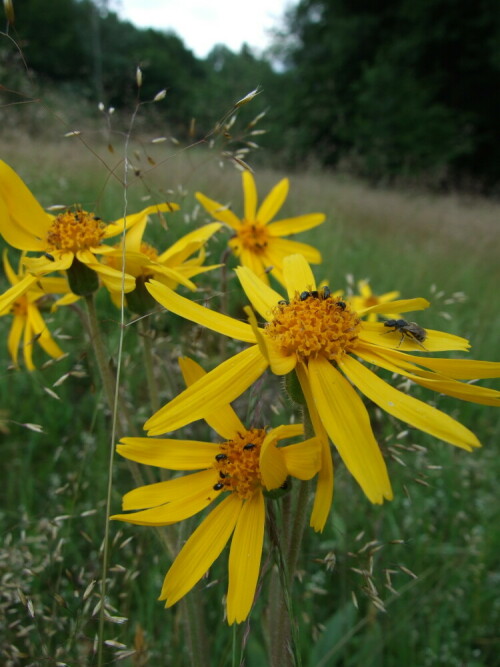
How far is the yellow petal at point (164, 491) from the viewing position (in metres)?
0.86

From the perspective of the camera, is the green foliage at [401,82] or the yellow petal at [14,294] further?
the green foliage at [401,82]

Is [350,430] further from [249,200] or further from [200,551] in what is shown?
[249,200]

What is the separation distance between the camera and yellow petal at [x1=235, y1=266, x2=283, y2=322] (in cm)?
105

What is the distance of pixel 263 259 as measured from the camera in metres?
1.94

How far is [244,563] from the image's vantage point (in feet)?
2.67

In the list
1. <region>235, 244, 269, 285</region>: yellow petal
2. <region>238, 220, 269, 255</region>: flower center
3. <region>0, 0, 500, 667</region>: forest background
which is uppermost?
<region>238, 220, 269, 255</region>: flower center

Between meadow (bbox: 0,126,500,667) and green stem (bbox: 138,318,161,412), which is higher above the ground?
green stem (bbox: 138,318,161,412)

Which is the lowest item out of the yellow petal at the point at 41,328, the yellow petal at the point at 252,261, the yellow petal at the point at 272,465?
the yellow petal at the point at 41,328

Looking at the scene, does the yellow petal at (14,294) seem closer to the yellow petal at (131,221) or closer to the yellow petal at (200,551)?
the yellow petal at (131,221)

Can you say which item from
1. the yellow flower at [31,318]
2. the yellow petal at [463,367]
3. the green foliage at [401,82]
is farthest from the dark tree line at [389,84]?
the yellow petal at [463,367]

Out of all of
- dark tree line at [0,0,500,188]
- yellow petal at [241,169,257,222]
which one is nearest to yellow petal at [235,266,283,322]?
yellow petal at [241,169,257,222]

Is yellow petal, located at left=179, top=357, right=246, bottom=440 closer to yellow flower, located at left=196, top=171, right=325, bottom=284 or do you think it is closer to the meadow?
the meadow

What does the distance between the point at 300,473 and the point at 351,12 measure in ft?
71.6

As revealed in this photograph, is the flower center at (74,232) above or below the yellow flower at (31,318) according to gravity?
above
